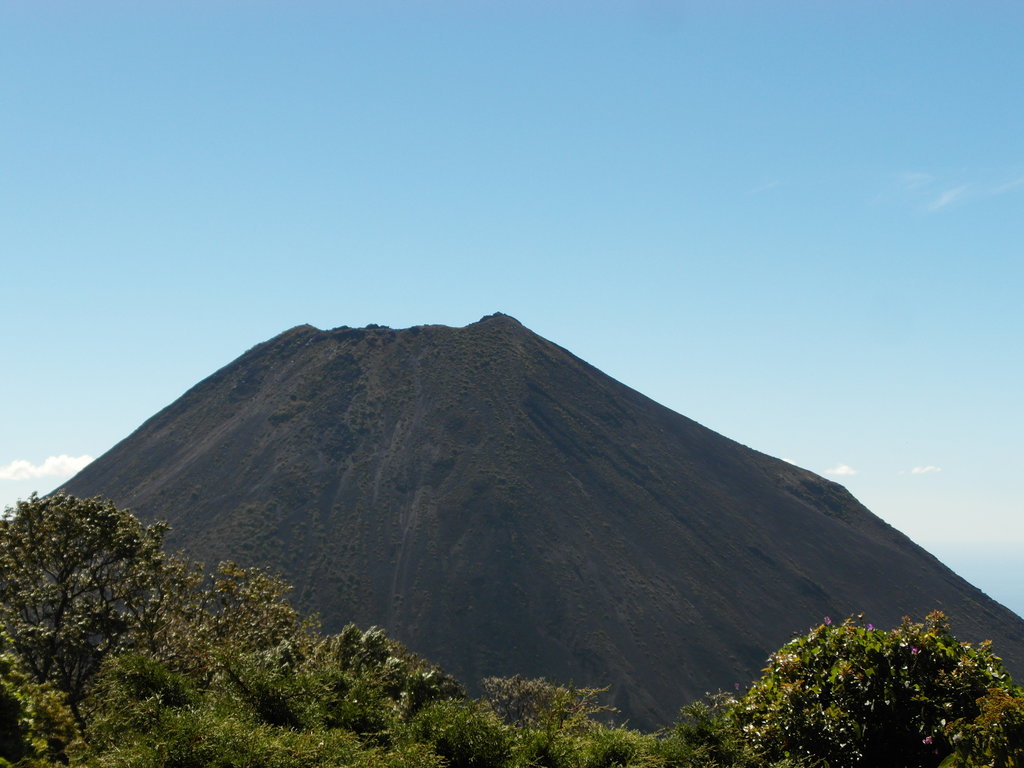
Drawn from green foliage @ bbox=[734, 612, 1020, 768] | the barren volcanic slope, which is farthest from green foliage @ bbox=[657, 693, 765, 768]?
the barren volcanic slope

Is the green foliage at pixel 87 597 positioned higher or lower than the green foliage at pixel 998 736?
lower

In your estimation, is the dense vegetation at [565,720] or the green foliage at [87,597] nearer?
the dense vegetation at [565,720]

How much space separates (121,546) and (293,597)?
234ft

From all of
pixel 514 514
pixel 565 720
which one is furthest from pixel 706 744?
pixel 514 514

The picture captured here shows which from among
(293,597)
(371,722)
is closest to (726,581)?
(293,597)

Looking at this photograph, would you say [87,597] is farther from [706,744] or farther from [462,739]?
[706,744]

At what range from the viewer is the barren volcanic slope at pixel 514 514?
9850cm

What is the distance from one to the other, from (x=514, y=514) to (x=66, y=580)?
9385 cm

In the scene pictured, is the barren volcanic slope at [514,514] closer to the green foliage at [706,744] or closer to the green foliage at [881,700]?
the green foliage at [706,744]

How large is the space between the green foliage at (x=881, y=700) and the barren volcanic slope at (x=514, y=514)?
7346 cm

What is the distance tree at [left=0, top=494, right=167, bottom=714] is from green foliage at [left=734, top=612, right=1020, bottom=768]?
74.4 feet

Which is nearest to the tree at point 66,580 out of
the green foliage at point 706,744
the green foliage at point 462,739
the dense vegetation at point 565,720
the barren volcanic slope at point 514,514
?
the dense vegetation at point 565,720

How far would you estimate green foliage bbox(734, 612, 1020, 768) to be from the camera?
481 inches

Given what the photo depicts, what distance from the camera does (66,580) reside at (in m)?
29.2
